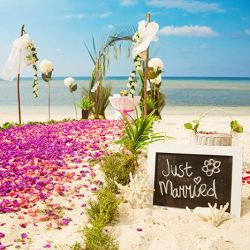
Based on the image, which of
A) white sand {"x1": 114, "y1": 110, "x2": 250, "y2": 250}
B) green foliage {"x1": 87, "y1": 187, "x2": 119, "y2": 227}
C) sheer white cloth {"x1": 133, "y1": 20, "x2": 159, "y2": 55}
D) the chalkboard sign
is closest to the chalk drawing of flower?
the chalkboard sign

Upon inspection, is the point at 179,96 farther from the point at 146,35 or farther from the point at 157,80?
the point at 146,35

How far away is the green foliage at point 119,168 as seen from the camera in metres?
4.00

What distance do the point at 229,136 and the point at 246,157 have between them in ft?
4.93

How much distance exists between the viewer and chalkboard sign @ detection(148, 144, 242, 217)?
3.36m

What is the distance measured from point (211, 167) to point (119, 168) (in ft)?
3.25

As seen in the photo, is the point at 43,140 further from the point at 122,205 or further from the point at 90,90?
the point at 90,90

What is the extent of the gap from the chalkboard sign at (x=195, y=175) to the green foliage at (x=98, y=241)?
0.90 m

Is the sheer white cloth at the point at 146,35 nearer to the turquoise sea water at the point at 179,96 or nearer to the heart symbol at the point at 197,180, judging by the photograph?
the heart symbol at the point at 197,180

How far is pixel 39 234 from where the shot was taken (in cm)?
308

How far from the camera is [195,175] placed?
11.4ft

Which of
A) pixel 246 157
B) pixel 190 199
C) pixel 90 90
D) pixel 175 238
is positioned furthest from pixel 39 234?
pixel 90 90

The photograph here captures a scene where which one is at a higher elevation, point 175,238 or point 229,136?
point 229,136

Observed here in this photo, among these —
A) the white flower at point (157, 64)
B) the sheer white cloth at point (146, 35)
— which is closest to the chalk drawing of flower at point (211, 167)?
the sheer white cloth at point (146, 35)

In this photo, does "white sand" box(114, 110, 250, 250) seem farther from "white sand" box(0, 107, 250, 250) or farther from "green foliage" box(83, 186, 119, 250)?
"green foliage" box(83, 186, 119, 250)
